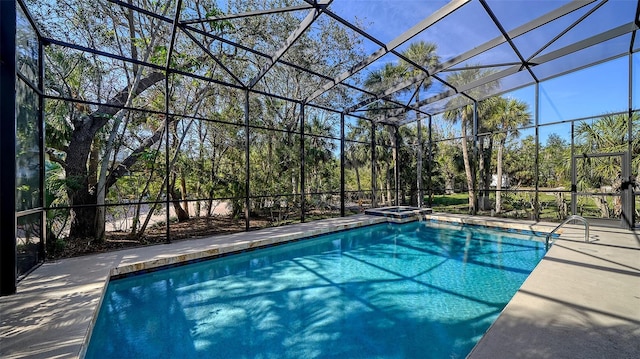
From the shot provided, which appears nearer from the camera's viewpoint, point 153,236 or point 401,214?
point 153,236

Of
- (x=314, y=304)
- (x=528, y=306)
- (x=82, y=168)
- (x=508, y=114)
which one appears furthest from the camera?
(x=508, y=114)

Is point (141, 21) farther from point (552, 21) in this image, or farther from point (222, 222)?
point (552, 21)

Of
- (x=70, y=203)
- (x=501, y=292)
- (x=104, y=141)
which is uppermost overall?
(x=104, y=141)

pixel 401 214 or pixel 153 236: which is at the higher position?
pixel 401 214

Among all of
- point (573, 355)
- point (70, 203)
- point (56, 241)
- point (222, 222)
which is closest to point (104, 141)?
point (70, 203)

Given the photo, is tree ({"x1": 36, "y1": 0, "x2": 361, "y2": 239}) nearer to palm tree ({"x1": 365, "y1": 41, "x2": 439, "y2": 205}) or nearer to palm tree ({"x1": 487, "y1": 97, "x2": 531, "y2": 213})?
palm tree ({"x1": 365, "y1": 41, "x2": 439, "y2": 205})

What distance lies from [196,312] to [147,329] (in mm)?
555

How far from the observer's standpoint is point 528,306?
275 cm

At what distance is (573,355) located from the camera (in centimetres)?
195

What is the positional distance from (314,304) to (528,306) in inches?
98.4

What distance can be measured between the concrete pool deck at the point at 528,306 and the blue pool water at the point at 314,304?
13.5 inches

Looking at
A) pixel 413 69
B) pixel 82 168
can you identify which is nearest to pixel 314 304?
pixel 82 168

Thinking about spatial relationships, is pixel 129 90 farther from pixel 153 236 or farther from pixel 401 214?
pixel 401 214

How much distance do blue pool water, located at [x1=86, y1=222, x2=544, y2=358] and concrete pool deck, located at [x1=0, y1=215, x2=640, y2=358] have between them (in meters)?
0.34
